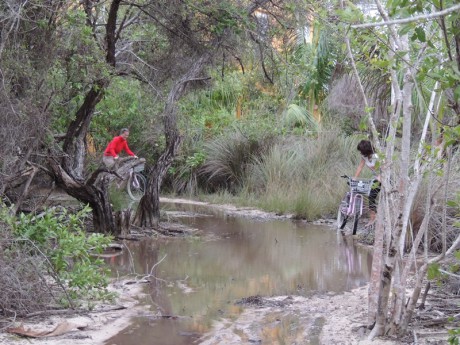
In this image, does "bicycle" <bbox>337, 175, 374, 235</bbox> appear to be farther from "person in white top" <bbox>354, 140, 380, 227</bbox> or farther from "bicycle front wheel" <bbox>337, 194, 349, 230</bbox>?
"person in white top" <bbox>354, 140, 380, 227</bbox>

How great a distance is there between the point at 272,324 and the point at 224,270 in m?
3.09

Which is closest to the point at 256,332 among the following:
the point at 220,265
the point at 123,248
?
the point at 220,265

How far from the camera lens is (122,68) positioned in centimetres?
1288

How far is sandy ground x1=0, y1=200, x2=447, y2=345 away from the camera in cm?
675

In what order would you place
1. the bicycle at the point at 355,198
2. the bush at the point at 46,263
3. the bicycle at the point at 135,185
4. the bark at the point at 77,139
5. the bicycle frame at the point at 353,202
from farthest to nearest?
the bicycle at the point at 135,185
the bicycle frame at the point at 353,202
the bicycle at the point at 355,198
the bark at the point at 77,139
the bush at the point at 46,263

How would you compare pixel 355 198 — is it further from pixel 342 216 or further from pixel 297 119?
pixel 297 119

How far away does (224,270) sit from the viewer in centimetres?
1084

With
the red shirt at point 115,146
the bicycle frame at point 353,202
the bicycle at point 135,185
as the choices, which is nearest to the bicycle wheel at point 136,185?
the bicycle at point 135,185

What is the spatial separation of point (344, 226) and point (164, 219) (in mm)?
3652

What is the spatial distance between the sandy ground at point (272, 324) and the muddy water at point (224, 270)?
183 mm

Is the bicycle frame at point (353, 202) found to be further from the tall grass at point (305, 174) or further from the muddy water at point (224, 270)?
the tall grass at point (305, 174)

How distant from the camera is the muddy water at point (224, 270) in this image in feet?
25.8

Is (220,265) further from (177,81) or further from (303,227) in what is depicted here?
(303,227)

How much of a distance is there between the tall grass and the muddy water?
1639mm
